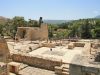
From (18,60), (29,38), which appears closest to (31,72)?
(18,60)

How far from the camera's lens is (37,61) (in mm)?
11312

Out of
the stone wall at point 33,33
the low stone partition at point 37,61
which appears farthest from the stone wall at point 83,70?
the stone wall at point 33,33

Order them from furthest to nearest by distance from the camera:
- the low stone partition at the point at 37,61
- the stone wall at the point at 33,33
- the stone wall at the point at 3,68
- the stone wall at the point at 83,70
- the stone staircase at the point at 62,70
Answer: the stone wall at the point at 33,33 < the low stone partition at the point at 37,61 < the stone staircase at the point at 62,70 < the stone wall at the point at 3,68 < the stone wall at the point at 83,70

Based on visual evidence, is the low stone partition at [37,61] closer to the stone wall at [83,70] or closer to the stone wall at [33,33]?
the stone wall at [83,70]

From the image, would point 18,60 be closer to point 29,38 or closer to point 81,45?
point 81,45

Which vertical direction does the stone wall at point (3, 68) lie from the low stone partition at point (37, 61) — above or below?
above

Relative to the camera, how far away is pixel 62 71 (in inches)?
381

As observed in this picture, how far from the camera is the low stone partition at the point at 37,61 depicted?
35.2 ft

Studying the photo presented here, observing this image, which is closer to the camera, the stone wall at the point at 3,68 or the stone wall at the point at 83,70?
the stone wall at the point at 83,70

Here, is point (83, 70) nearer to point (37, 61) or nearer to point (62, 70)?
point (62, 70)

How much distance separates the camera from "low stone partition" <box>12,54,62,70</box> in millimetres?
10741

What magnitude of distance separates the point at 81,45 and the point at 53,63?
28.7 ft

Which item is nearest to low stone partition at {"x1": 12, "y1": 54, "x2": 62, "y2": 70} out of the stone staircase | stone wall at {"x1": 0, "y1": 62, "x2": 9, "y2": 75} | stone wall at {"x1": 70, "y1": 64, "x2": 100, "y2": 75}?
the stone staircase

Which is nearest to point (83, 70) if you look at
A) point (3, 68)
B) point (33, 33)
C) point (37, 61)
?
point (3, 68)
